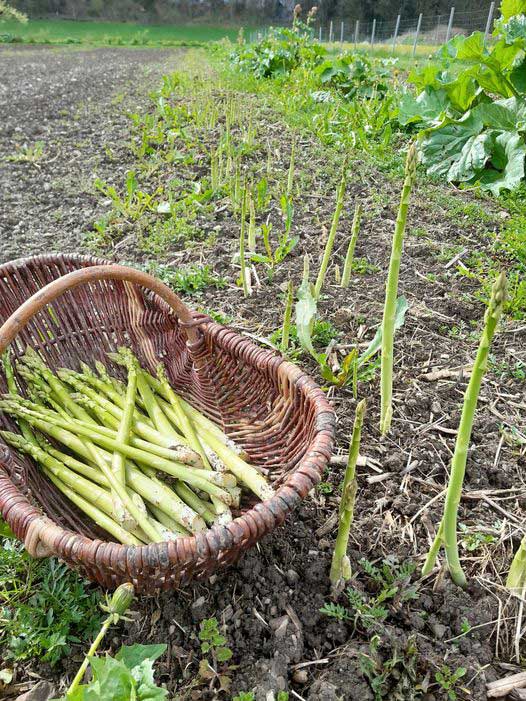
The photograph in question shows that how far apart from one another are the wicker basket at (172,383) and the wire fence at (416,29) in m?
15.2

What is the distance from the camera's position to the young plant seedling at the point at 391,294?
189 centimetres

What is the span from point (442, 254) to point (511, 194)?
5.08 feet

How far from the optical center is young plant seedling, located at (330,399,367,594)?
156 cm

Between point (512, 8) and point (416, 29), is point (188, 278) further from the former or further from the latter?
point (416, 29)

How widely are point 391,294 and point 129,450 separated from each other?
1292 mm

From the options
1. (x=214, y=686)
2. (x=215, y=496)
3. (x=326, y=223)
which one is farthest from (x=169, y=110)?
(x=214, y=686)

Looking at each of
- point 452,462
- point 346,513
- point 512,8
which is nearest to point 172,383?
point 346,513

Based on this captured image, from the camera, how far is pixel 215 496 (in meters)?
2.01

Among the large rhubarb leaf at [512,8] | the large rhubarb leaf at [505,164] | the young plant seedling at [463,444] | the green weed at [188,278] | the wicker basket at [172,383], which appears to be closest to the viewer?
the young plant seedling at [463,444]

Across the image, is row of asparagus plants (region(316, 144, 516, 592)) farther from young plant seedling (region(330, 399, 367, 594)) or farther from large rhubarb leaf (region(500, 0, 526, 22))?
Result: large rhubarb leaf (region(500, 0, 526, 22))

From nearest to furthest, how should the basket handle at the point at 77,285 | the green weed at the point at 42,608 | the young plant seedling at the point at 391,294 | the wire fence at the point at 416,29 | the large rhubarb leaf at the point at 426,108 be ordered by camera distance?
the green weed at the point at 42,608
the young plant seedling at the point at 391,294
the basket handle at the point at 77,285
the large rhubarb leaf at the point at 426,108
the wire fence at the point at 416,29

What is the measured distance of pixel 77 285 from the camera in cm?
224

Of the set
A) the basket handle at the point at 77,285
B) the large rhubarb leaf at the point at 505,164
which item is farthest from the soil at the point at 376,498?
the basket handle at the point at 77,285

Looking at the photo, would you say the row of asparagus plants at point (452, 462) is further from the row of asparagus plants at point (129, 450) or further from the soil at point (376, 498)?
the row of asparagus plants at point (129, 450)
